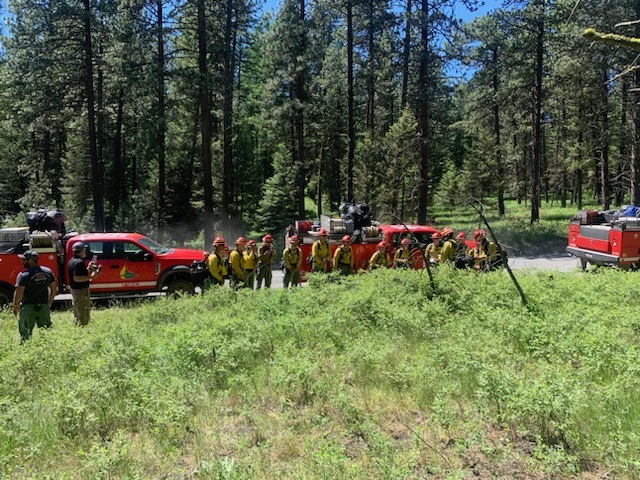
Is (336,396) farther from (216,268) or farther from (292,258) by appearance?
(292,258)

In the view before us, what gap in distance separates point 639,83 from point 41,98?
89.1 feet

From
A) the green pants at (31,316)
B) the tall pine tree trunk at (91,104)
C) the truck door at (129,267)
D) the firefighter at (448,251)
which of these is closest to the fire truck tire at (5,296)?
the truck door at (129,267)

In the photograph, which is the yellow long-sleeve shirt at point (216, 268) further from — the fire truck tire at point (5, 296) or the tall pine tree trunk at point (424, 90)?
the tall pine tree trunk at point (424, 90)

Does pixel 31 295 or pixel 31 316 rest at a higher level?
pixel 31 295

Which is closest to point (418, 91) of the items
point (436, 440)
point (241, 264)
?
point (241, 264)

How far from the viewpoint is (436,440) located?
3.89 meters

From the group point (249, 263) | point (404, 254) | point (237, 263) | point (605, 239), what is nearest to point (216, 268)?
point (237, 263)

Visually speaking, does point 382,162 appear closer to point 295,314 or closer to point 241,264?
point 241,264

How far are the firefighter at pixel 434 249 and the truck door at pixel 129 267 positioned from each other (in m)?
6.91

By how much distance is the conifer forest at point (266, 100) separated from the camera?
63.4 feet

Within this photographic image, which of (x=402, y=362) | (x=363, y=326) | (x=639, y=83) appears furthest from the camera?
(x=639, y=83)

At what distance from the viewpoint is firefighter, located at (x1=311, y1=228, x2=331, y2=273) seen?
11.8 meters

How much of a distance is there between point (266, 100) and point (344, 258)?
681 inches

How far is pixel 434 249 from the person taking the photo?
12.0 meters
